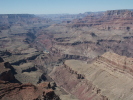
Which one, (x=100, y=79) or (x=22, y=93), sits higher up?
(x=22, y=93)

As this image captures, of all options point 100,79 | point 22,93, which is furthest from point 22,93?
point 100,79

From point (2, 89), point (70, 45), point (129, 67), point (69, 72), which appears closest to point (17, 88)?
point (2, 89)

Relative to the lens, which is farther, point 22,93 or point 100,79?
point 100,79

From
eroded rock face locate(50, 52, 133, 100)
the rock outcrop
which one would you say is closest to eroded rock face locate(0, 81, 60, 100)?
the rock outcrop

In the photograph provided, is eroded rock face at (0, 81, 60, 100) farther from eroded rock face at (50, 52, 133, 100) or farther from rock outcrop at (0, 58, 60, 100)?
eroded rock face at (50, 52, 133, 100)

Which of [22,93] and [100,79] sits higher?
[22,93]

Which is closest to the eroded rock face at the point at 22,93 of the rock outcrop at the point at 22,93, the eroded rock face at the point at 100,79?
the rock outcrop at the point at 22,93

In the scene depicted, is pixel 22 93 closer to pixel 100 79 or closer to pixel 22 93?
pixel 22 93

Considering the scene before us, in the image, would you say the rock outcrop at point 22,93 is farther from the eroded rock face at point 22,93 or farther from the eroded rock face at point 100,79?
the eroded rock face at point 100,79

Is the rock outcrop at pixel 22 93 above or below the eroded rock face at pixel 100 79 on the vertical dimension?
above
